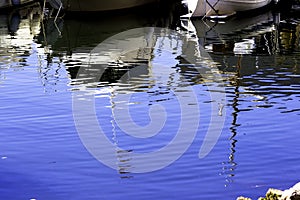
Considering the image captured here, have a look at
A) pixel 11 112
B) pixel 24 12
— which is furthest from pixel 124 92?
pixel 24 12

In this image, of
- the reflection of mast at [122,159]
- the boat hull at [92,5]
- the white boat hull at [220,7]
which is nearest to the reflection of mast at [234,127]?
the reflection of mast at [122,159]

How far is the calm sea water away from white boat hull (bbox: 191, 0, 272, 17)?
6736 mm

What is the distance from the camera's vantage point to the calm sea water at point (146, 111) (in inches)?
464

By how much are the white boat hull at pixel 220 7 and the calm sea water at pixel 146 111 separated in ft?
22.1

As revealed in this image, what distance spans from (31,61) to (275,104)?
10.5 meters

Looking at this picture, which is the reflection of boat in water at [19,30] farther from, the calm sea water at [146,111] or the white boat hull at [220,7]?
the white boat hull at [220,7]

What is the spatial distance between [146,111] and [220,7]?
24464 mm

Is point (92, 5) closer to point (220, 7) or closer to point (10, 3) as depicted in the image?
point (10, 3)

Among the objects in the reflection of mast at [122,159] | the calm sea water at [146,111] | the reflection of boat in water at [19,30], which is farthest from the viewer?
the reflection of boat in water at [19,30]

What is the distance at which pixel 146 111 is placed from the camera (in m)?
17.2

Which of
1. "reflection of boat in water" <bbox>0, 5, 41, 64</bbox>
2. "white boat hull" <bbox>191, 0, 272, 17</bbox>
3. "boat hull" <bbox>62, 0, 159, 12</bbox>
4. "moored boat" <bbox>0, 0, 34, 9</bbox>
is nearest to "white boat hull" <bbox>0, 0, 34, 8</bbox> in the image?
"moored boat" <bbox>0, 0, 34, 9</bbox>

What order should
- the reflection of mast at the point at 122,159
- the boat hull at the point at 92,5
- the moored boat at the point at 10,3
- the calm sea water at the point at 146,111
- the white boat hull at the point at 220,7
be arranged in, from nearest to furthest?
the calm sea water at the point at 146,111 < the reflection of mast at the point at 122,159 < the white boat hull at the point at 220,7 < the boat hull at the point at 92,5 < the moored boat at the point at 10,3

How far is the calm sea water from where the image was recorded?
1177 centimetres

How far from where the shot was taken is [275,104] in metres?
17.8
